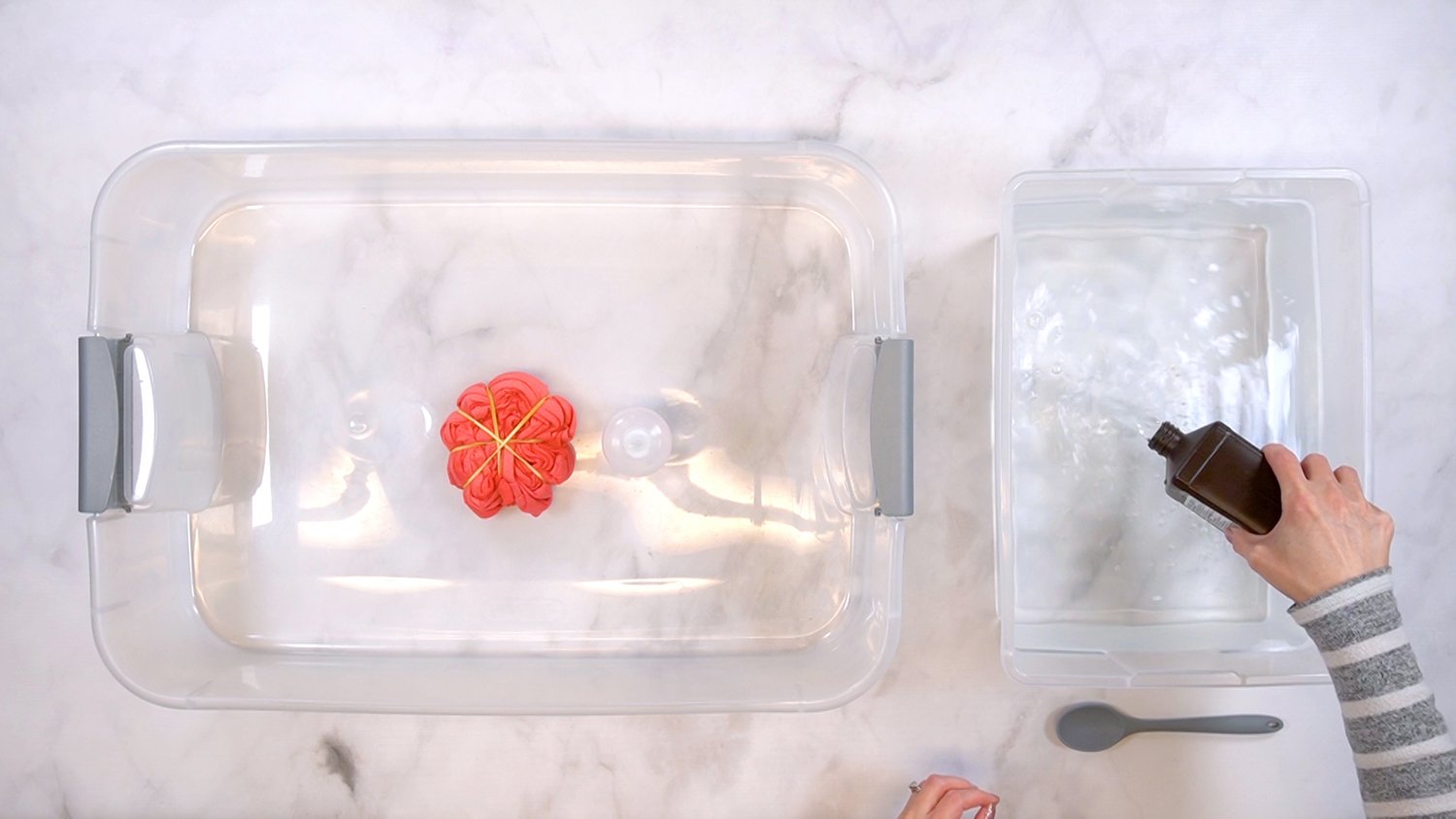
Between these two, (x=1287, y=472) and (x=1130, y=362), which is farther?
(x=1130, y=362)

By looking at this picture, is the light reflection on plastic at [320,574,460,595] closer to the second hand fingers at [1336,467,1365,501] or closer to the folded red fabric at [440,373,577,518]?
the folded red fabric at [440,373,577,518]

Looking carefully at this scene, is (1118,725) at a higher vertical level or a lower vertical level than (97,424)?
lower

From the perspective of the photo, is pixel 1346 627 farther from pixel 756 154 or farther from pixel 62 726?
pixel 62 726

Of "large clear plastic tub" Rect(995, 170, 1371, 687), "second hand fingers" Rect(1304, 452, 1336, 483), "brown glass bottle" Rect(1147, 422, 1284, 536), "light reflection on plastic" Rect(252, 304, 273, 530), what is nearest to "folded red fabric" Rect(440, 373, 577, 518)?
"light reflection on plastic" Rect(252, 304, 273, 530)

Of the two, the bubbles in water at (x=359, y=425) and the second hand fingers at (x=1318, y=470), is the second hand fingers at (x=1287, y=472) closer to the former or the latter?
the second hand fingers at (x=1318, y=470)

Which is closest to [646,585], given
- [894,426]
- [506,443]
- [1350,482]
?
[506,443]

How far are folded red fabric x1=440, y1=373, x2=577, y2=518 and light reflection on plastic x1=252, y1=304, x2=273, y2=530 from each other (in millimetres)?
217

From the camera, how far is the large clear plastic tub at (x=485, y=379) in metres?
0.87

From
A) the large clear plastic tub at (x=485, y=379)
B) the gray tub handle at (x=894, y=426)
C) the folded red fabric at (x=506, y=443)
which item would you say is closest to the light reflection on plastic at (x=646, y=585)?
the large clear plastic tub at (x=485, y=379)

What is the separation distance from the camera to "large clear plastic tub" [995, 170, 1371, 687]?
83 cm

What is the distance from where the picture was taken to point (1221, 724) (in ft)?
2.83

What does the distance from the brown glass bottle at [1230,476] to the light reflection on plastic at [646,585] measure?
46 cm

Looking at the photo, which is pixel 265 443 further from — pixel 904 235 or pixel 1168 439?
pixel 1168 439

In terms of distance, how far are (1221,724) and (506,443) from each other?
0.77 metres
